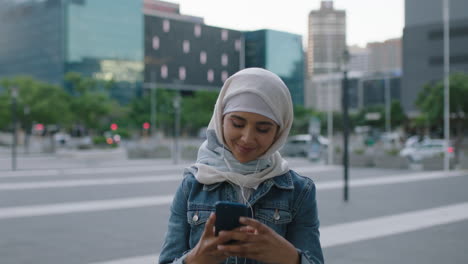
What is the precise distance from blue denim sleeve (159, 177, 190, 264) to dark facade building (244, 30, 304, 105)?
3.15 ft

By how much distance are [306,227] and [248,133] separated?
0.44 meters

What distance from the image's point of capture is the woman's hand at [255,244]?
4.78ft

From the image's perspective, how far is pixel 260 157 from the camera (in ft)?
5.82

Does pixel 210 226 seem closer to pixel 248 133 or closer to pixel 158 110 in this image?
pixel 248 133

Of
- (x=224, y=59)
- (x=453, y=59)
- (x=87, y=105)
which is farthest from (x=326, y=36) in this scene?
(x=453, y=59)

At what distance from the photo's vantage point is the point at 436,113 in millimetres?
26547

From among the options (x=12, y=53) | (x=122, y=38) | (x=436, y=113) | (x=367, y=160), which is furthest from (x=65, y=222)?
(x=12, y=53)

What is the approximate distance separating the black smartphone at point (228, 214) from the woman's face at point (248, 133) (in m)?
0.31

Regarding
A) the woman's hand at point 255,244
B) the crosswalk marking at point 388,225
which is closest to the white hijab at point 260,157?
the woman's hand at point 255,244

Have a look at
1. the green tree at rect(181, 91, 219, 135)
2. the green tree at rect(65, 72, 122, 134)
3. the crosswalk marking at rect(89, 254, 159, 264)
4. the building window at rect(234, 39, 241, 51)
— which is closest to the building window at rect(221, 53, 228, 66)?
the building window at rect(234, 39, 241, 51)

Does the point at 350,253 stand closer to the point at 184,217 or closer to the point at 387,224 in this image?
the point at 387,224

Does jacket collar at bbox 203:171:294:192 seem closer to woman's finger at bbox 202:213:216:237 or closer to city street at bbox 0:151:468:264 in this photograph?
woman's finger at bbox 202:213:216:237

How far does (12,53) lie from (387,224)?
67.0 meters

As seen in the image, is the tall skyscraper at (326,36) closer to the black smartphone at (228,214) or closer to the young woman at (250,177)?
the young woman at (250,177)
